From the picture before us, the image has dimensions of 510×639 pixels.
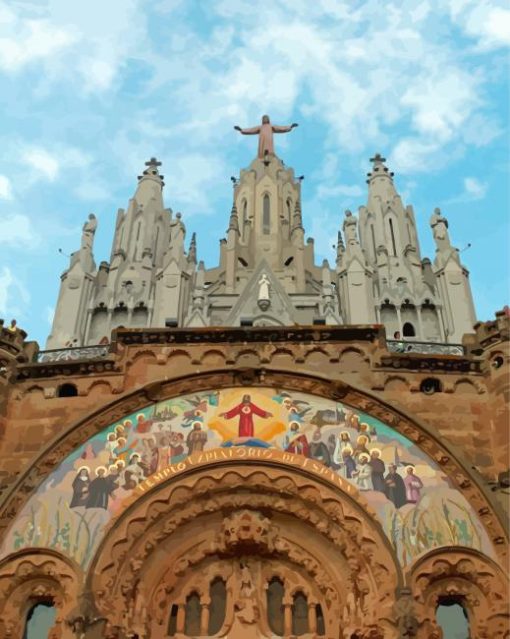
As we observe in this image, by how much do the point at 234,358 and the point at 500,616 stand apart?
27.1 ft

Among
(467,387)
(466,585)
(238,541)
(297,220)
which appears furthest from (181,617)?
(297,220)

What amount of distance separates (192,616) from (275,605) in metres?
1.80

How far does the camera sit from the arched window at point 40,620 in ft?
53.5

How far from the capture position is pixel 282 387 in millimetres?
19297

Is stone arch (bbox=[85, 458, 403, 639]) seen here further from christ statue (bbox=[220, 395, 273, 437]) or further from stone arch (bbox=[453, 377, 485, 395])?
stone arch (bbox=[453, 377, 485, 395])

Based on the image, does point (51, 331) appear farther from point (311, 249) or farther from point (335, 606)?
point (335, 606)

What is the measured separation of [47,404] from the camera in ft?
62.8

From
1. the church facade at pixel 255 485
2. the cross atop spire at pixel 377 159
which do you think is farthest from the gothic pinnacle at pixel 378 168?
the church facade at pixel 255 485

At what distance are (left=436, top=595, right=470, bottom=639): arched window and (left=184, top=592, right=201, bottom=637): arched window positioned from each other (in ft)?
16.5

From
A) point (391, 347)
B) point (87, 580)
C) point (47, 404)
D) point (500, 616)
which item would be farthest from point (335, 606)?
point (391, 347)

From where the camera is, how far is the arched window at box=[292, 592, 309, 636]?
55.5 feet

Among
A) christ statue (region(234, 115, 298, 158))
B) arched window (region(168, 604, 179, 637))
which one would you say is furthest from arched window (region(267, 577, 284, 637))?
christ statue (region(234, 115, 298, 158))

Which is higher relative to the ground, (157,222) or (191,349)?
(157,222)

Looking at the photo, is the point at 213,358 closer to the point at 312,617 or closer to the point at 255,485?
the point at 255,485
